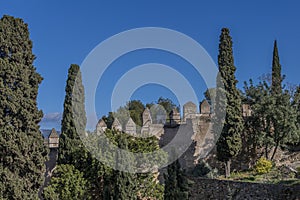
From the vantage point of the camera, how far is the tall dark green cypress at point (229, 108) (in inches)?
685

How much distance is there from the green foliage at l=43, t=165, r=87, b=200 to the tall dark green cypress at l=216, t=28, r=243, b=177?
6452 millimetres

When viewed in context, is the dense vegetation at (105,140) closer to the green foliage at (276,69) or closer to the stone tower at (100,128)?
the green foliage at (276,69)

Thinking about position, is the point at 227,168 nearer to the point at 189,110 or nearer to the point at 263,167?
the point at 263,167

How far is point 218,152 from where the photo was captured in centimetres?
1769

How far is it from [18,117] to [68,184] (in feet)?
13.9

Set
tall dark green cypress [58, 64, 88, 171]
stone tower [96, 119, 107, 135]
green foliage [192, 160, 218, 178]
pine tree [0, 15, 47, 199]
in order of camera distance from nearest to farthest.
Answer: pine tree [0, 15, 47, 199]
tall dark green cypress [58, 64, 88, 171]
green foliage [192, 160, 218, 178]
stone tower [96, 119, 107, 135]

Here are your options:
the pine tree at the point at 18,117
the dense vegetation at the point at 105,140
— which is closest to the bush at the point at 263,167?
the dense vegetation at the point at 105,140

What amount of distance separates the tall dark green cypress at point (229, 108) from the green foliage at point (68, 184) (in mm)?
6452

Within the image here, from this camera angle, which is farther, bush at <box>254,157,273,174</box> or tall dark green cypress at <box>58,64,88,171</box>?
tall dark green cypress at <box>58,64,88,171</box>

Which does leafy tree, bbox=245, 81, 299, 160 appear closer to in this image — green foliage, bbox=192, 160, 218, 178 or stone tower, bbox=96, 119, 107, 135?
green foliage, bbox=192, 160, 218, 178

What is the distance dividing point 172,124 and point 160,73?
4943 mm

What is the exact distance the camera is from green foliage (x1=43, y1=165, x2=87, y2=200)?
51.6 feet

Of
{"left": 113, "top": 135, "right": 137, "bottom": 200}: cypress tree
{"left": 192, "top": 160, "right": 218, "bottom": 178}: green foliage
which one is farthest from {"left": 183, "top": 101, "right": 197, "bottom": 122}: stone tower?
{"left": 113, "top": 135, "right": 137, "bottom": 200}: cypress tree

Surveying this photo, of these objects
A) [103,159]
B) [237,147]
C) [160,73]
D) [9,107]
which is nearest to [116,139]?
[103,159]
